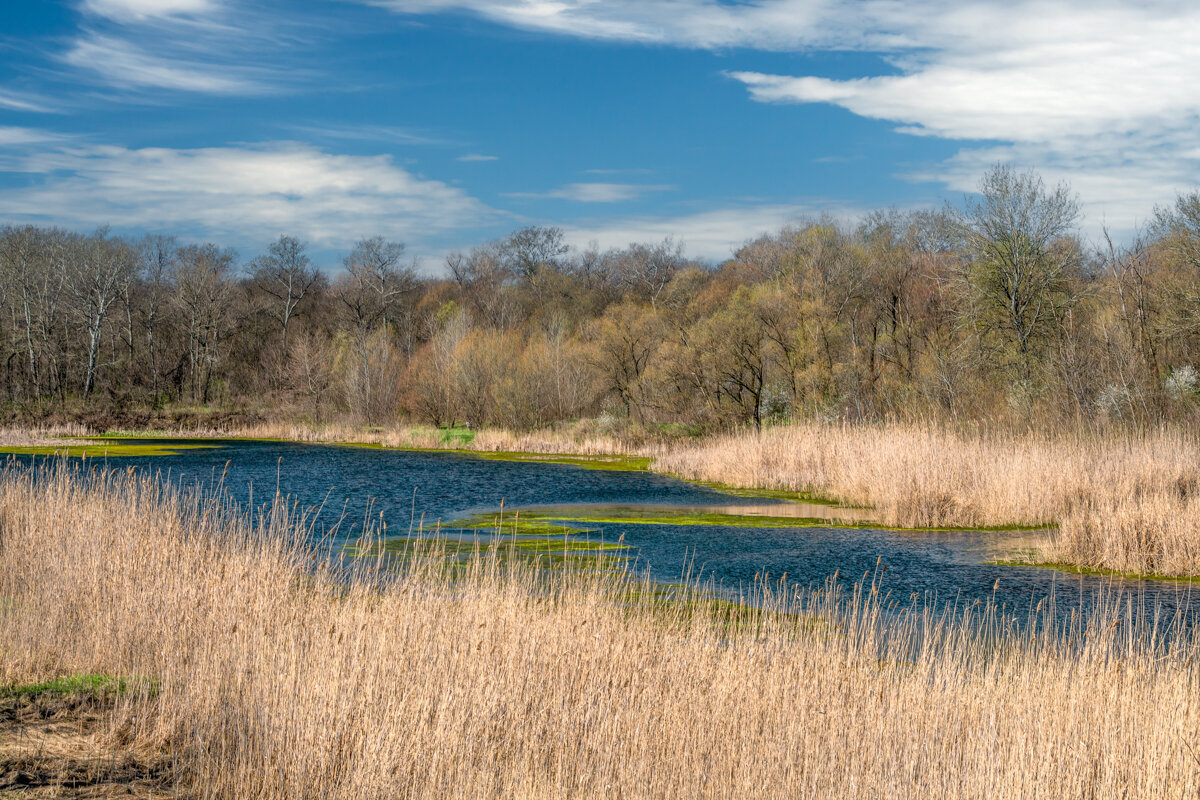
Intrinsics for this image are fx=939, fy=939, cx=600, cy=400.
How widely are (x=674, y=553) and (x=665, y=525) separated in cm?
313

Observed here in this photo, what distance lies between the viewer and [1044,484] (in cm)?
1652

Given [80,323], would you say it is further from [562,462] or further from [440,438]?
[562,462]

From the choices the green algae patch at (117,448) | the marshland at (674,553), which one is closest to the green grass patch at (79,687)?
the marshland at (674,553)

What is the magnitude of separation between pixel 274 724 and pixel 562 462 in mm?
26684

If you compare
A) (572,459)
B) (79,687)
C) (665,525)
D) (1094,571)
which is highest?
(1094,571)

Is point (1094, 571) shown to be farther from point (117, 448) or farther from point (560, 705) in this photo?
point (117, 448)

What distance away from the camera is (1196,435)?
56.4 ft

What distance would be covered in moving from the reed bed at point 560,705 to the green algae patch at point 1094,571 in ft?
14.9

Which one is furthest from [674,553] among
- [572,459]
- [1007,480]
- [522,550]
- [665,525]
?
[572,459]

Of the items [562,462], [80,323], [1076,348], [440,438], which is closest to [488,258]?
[80,323]

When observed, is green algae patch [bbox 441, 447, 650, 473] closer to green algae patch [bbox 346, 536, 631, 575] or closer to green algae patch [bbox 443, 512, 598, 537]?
green algae patch [bbox 443, 512, 598, 537]

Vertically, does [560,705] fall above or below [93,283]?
below

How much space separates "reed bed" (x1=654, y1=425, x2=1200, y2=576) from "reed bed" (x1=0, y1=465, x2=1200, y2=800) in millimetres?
5068

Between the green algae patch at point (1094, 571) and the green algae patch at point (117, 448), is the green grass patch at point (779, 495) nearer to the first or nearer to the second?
the green algae patch at point (1094, 571)
